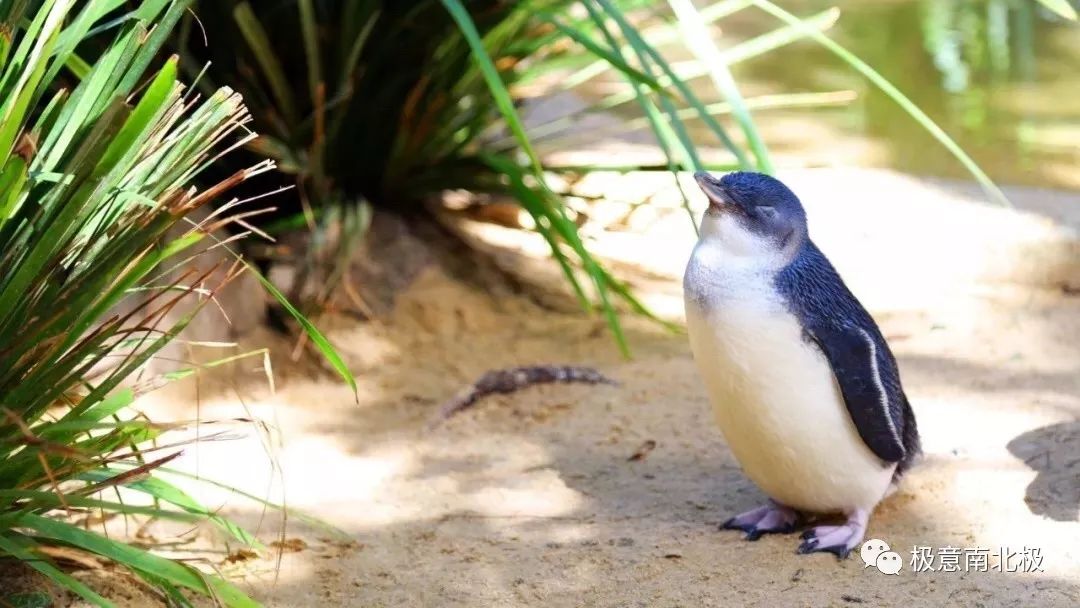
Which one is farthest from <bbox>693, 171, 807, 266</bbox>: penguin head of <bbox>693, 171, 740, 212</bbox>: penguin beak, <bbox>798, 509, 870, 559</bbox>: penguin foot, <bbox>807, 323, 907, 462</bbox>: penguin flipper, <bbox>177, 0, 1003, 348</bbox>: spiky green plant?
<bbox>177, 0, 1003, 348</bbox>: spiky green plant

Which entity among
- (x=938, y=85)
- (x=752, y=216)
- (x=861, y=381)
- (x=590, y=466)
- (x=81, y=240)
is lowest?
(x=938, y=85)

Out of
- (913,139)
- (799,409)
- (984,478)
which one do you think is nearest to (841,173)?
(913,139)

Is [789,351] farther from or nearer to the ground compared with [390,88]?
nearer to the ground

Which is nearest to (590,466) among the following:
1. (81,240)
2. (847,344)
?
(847,344)

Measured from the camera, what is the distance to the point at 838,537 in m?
2.35

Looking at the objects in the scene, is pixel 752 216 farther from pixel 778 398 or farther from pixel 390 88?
pixel 390 88

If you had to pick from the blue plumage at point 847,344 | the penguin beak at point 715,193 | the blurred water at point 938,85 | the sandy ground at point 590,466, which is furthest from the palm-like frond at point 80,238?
the blurred water at point 938,85

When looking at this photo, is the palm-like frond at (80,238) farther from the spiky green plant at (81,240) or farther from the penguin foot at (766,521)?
the penguin foot at (766,521)

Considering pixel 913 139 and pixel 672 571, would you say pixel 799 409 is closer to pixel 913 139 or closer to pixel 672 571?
pixel 672 571

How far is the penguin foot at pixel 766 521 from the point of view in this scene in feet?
8.04

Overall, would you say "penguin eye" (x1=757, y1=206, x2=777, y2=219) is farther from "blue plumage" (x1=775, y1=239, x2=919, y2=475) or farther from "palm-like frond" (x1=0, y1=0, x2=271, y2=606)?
"palm-like frond" (x1=0, y1=0, x2=271, y2=606)

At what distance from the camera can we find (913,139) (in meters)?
5.27

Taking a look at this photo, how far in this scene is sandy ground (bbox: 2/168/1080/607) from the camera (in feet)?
7.44

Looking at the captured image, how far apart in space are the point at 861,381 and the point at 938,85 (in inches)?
159
